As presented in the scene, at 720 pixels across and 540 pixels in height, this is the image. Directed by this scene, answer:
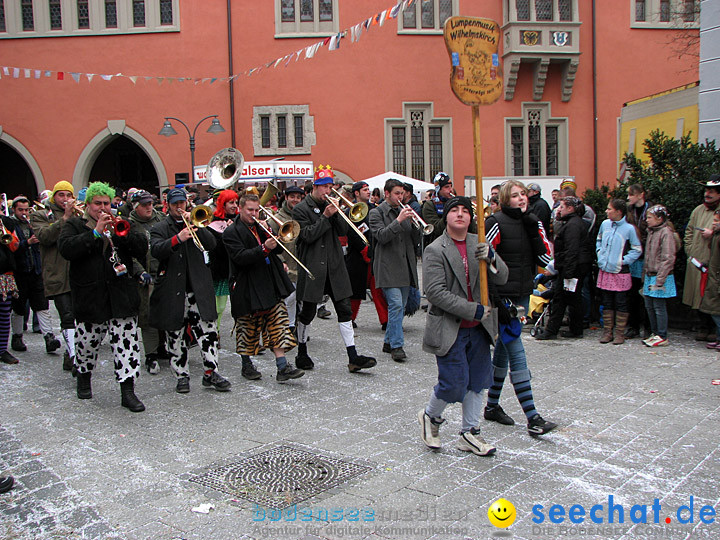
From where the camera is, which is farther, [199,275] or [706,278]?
[706,278]

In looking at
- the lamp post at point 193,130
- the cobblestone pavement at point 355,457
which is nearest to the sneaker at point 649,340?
the cobblestone pavement at point 355,457

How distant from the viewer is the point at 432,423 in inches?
189

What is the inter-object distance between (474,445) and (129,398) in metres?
3.13

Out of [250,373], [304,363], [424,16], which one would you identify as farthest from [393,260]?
[424,16]

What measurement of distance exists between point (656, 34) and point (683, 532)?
24.2 meters

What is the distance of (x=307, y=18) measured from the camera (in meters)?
22.8

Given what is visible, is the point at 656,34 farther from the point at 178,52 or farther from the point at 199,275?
the point at 199,275

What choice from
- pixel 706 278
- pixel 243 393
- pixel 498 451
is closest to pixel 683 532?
pixel 498 451

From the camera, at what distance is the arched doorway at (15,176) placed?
1027 inches

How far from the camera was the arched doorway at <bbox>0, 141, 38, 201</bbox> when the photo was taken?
26.1m

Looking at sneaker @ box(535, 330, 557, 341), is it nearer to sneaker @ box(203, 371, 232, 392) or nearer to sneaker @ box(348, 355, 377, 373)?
sneaker @ box(348, 355, 377, 373)

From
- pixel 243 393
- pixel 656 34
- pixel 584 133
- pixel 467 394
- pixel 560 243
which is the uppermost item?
pixel 656 34

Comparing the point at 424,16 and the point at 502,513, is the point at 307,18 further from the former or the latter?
the point at 502,513

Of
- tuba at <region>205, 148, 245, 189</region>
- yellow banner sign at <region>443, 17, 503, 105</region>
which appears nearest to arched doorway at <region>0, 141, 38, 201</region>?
tuba at <region>205, 148, 245, 189</region>
